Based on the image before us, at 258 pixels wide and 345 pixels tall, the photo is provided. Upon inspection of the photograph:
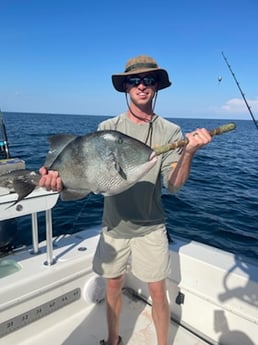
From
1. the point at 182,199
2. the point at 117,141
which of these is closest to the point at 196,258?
the point at 117,141

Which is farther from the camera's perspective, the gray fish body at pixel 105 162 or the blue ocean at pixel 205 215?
the blue ocean at pixel 205 215

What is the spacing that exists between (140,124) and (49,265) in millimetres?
1641

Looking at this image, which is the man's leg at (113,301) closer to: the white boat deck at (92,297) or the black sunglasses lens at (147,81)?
the white boat deck at (92,297)

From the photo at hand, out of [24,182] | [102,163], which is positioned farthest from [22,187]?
[102,163]

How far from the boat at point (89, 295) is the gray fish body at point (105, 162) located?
2.72 ft

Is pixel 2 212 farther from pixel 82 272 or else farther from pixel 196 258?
pixel 196 258

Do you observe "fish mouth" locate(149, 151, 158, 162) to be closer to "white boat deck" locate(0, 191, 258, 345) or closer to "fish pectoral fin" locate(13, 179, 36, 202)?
"fish pectoral fin" locate(13, 179, 36, 202)

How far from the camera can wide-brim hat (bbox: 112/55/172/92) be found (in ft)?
8.22

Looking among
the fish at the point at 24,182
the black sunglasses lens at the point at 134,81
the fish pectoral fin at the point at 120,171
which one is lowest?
the fish at the point at 24,182

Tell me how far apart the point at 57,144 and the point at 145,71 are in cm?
88

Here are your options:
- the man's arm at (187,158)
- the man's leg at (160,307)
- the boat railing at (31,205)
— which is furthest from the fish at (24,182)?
the man's leg at (160,307)

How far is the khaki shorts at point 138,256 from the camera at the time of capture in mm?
2678

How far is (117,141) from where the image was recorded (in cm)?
206

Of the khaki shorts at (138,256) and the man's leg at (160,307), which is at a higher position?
the khaki shorts at (138,256)
